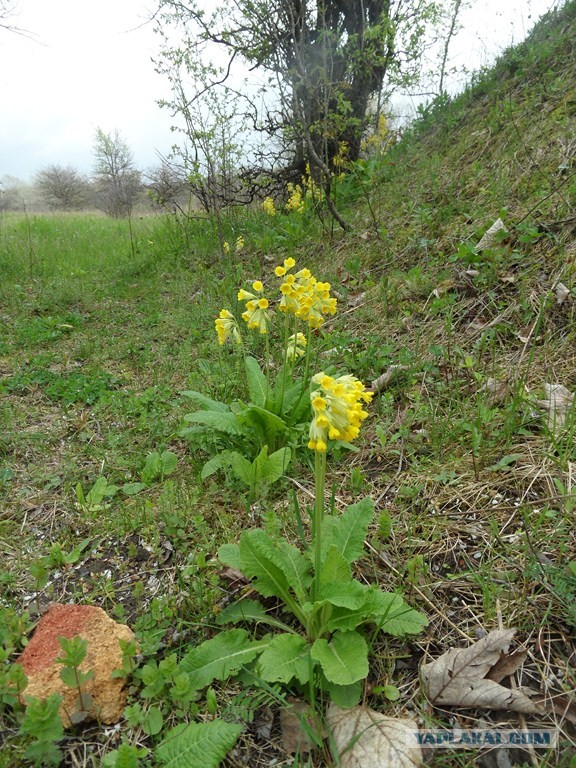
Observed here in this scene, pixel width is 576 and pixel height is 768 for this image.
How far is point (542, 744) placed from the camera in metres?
1.21

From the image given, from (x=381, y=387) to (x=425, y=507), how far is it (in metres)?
1.00

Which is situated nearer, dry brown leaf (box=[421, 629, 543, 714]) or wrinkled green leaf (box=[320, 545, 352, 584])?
dry brown leaf (box=[421, 629, 543, 714])

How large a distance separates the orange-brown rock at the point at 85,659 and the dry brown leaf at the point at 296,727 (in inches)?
20.6

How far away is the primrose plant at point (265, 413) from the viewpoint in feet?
7.65

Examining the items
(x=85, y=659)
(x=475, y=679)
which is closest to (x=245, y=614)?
(x=85, y=659)

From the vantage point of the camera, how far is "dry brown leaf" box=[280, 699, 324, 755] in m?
1.33

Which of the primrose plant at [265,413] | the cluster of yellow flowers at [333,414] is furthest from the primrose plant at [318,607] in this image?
the primrose plant at [265,413]

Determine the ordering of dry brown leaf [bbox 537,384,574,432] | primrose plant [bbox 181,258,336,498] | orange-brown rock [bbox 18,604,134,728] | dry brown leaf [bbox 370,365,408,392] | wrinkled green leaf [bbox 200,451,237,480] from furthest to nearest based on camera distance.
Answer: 1. dry brown leaf [bbox 370,365,408,392]
2. wrinkled green leaf [bbox 200,451,237,480]
3. primrose plant [bbox 181,258,336,498]
4. dry brown leaf [bbox 537,384,574,432]
5. orange-brown rock [bbox 18,604,134,728]

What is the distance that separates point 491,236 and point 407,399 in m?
1.63

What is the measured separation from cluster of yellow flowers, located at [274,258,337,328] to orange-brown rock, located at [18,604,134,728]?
5.23ft

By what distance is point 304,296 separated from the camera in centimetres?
240

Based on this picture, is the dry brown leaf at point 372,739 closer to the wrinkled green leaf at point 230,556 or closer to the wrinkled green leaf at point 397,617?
the wrinkled green leaf at point 397,617

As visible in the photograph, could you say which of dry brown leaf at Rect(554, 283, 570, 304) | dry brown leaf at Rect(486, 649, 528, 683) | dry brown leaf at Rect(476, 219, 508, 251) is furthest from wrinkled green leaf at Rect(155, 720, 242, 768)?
dry brown leaf at Rect(476, 219, 508, 251)

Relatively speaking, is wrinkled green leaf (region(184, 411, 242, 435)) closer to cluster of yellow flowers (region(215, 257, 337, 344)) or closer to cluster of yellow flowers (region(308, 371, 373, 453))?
cluster of yellow flowers (region(215, 257, 337, 344))
